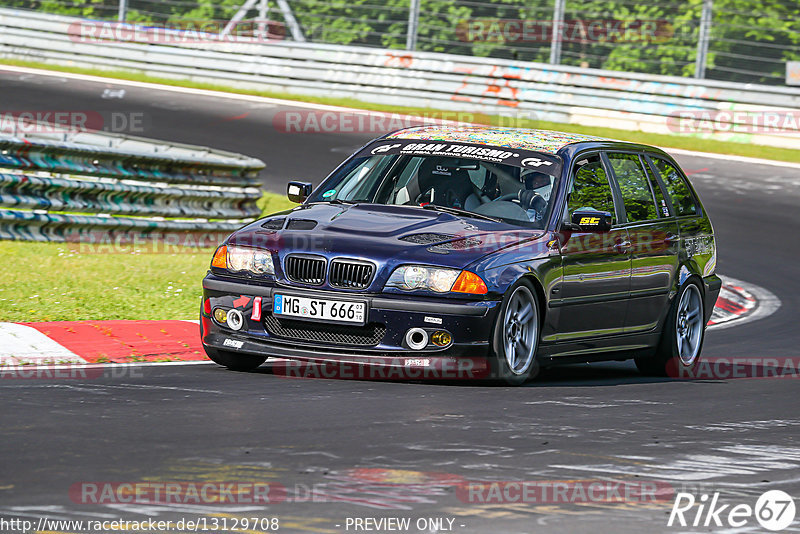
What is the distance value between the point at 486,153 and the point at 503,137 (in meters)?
0.42

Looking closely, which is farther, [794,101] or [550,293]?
[794,101]

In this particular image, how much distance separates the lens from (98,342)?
9.23 meters

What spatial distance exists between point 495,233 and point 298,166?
12.5 m

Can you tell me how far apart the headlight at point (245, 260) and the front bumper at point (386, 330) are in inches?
4.5

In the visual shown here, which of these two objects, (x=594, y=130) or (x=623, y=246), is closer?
(x=623, y=246)

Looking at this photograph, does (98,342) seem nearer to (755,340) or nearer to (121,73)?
(755,340)

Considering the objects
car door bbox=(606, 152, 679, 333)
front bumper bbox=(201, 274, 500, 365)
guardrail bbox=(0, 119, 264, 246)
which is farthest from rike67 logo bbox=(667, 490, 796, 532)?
guardrail bbox=(0, 119, 264, 246)

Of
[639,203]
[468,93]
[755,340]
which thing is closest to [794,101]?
[468,93]

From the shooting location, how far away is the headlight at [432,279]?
8.02m
